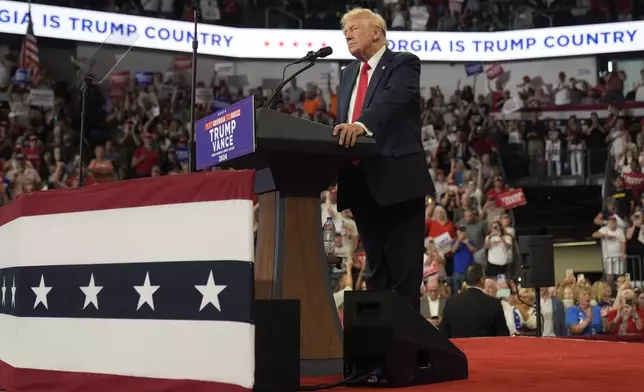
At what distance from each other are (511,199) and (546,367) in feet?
29.0

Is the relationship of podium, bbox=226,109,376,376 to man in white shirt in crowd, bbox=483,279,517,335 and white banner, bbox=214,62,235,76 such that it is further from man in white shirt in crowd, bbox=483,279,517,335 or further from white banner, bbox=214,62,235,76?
white banner, bbox=214,62,235,76

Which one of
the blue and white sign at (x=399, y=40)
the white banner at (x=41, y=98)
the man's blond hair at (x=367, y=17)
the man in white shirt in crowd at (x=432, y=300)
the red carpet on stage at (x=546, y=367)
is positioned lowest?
the red carpet on stage at (x=546, y=367)

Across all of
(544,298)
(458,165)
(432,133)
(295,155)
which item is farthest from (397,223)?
(432,133)

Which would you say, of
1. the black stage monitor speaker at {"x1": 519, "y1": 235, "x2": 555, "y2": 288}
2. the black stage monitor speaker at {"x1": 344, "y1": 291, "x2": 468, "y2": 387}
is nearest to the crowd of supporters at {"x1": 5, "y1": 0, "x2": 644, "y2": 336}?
the black stage monitor speaker at {"x1": 519, "y1": 235, "x2": 555, "y2": 288}

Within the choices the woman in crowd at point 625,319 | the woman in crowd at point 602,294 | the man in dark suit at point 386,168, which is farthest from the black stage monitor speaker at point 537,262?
the man in dark suit at point 386,168

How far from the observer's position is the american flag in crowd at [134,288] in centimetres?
262

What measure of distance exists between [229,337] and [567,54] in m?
17.2

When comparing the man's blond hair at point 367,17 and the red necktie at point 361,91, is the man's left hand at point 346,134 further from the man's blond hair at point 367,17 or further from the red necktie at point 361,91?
the man's blond hair at point 367,17

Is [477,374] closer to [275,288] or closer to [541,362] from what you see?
[541,362]

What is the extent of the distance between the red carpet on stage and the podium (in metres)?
0.15

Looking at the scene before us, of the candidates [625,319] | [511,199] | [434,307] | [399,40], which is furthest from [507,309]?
Result: [399,40]

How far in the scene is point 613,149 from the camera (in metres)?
14.8

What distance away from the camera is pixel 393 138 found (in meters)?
3.54

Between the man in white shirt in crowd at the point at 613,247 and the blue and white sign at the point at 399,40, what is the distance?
7348 mm
